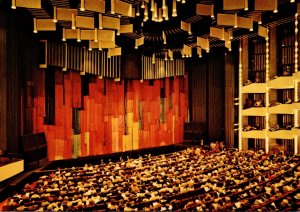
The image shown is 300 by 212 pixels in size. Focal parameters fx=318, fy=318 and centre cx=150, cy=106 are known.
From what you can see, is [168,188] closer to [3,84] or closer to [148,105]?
[3,84]

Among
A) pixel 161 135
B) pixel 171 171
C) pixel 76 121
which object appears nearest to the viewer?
pixel 171 171

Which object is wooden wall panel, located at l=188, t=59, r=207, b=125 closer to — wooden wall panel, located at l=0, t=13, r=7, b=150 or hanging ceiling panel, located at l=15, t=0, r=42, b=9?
wooden wall panel, located at l=0, t=13, r=7, b=150

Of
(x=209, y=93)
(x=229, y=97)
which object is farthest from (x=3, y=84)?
(x=209, y=93)

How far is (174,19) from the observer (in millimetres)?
11297

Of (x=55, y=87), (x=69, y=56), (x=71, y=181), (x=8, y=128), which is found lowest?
(x=71, y=181)

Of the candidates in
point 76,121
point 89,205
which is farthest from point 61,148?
point 89,205

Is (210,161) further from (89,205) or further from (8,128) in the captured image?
(8,128)

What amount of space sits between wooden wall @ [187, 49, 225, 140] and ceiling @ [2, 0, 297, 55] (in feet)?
7.89

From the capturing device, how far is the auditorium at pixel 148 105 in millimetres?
7930

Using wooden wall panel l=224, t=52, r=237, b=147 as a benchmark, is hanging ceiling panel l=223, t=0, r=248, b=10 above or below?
above

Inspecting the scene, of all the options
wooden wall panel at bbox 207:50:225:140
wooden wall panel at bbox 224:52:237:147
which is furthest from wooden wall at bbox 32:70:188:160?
wooden wall panel at bbox 224:52:237:147

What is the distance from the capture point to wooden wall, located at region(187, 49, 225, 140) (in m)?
17.6

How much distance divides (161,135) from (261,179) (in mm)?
9757

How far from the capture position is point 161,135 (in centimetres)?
1823
